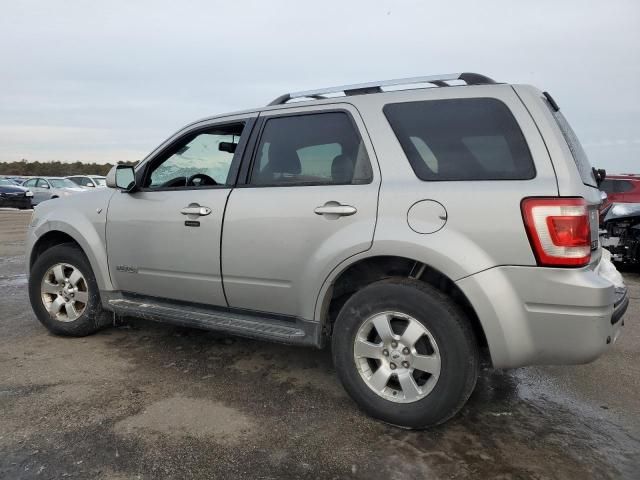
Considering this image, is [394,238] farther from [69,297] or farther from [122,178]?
[69,297]

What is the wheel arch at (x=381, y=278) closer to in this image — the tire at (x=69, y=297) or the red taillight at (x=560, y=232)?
the red taillight at (x=560, y=232)

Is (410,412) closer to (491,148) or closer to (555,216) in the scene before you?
(555,216)

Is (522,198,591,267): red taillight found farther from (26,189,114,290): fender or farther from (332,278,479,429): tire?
(26,189,114,290): fender

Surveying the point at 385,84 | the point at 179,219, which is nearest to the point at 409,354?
the point at 385,84

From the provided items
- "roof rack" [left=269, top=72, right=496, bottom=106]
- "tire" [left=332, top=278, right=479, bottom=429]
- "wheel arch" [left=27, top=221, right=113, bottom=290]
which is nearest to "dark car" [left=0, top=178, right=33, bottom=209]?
"wheel arch" [left=27, top=221, right=113, bottom=290]

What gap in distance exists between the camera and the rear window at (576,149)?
2.71 metres

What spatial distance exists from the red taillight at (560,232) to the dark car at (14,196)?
1000 inches

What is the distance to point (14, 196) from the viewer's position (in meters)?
23.2

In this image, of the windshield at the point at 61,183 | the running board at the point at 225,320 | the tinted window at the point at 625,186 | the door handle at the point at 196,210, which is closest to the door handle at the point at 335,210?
the running board at the point at 225,320

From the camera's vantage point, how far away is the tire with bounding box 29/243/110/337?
163 inches

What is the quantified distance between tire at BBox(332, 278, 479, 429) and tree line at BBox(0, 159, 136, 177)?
5995cm

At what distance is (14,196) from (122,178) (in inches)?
907

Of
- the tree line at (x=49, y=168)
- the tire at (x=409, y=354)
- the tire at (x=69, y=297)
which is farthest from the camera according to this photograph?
the tree line at (x=49, y=168)

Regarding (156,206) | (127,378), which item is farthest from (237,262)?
(127,378)
